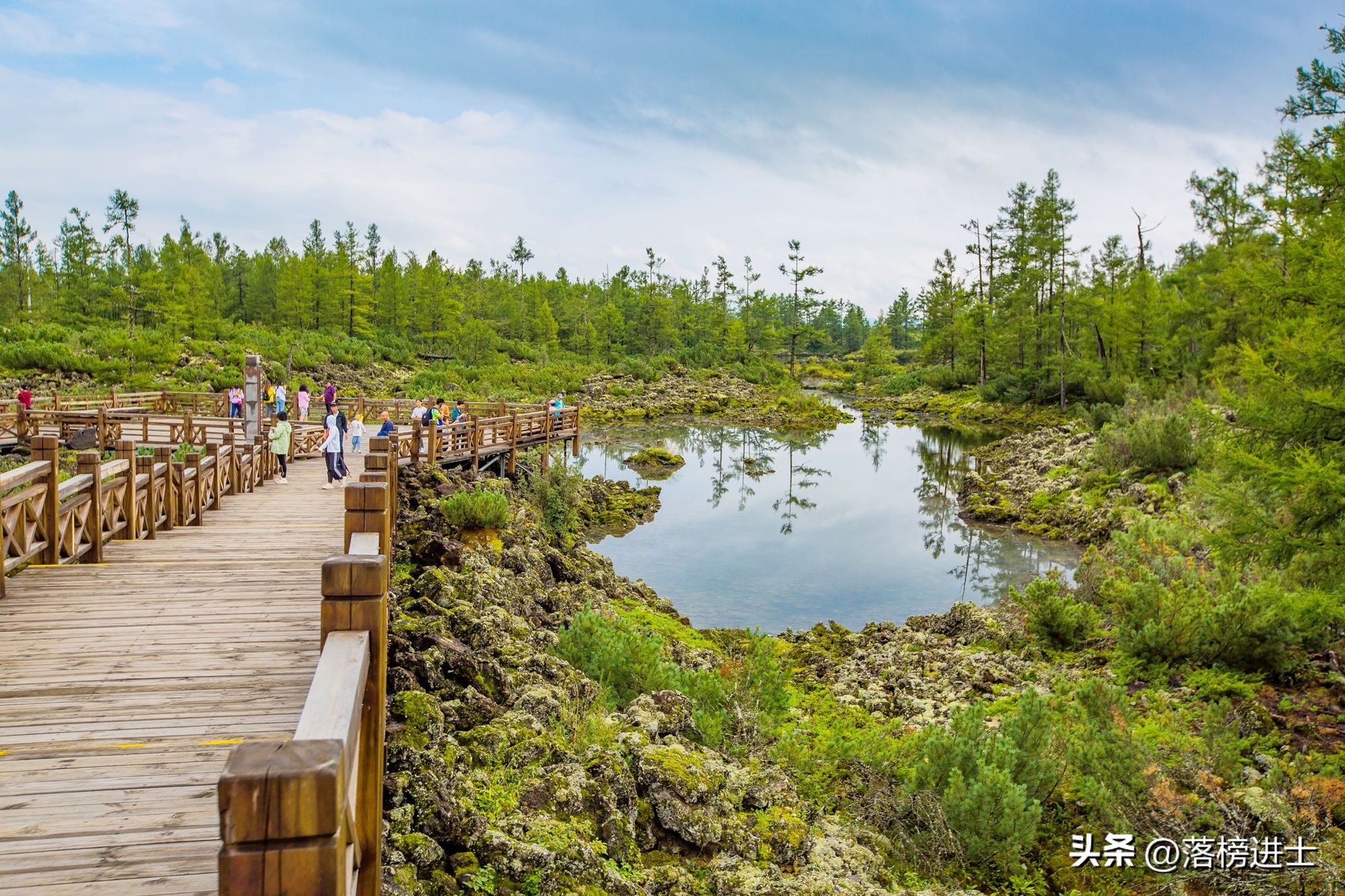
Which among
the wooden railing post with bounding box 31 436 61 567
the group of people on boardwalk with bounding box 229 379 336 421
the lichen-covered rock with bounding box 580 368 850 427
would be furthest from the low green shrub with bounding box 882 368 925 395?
the wooden railing post with bounding box 31 436 61 567

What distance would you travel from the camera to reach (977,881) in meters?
6.68

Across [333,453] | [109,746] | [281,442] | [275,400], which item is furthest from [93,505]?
[275,400]

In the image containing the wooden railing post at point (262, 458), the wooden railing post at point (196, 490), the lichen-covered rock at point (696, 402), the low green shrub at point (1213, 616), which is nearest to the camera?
the low green shrub at point (1213, 616)

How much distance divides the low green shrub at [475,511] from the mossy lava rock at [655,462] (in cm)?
1719

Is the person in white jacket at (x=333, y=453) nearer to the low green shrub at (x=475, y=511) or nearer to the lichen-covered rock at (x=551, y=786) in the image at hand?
the low green shrub at (x=475, y=511)

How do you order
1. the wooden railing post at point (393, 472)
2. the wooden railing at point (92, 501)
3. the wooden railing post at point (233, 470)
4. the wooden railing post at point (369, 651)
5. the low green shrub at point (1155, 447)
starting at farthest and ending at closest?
the low green shrub at point (1155, 447) → the wooden railing post at point (233, 470) → the wooden railing post at point (393, 472) → the wooden railing at point (92, 501) → the wooden railing post at point (369, 651)

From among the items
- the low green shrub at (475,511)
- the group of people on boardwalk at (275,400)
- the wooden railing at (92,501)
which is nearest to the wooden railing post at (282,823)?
the wooden railing at (92,501)

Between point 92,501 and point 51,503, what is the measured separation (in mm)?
560

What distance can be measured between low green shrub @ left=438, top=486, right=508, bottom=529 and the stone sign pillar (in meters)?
6.84

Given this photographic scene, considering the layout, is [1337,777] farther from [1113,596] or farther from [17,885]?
[17,885]

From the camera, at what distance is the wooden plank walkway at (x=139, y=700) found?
3.38m

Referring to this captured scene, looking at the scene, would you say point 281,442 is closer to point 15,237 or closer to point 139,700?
point 139,700

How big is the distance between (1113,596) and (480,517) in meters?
10.0

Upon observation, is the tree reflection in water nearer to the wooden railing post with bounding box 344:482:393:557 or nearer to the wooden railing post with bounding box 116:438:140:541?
the wooden railing post with bounding box 116:438:140:541
